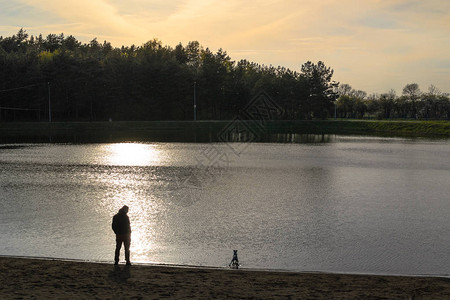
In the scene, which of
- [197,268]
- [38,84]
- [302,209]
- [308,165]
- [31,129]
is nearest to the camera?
[197,268]

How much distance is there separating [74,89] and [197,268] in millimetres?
104754

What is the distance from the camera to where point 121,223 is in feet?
45.3

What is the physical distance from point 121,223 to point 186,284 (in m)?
3.11

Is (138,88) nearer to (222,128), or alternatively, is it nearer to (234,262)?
(222,128)

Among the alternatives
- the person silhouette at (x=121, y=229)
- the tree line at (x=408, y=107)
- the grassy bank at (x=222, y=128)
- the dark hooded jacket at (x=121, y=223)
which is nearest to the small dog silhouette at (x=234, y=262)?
the person silhouette at (x=121, y=229)

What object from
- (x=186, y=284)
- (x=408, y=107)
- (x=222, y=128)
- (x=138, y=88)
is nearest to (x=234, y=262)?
(x=186, y=284)

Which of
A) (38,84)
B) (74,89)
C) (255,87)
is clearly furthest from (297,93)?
(38,84)

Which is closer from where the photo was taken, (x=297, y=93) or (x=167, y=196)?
(x=167, y=196)

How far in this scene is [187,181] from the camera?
32.5 metres

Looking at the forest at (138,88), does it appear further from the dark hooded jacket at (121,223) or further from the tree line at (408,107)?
the dark hooded jacket at (121,223)

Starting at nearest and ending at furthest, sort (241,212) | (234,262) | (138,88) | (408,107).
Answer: (234,262), (241,212), (138,88), (408,107)

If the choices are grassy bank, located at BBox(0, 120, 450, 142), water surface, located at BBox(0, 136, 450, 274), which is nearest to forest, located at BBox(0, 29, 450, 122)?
grassy bank, located at BBox(0, 120, 450, 142)

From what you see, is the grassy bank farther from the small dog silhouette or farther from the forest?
the small dog silhouette

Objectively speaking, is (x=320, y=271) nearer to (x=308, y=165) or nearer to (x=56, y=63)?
(x=308, y=165)
